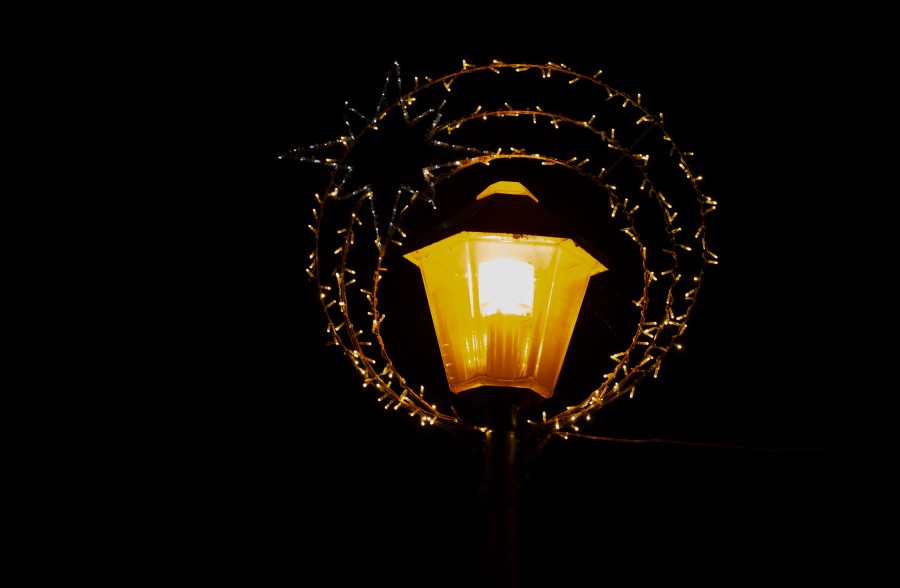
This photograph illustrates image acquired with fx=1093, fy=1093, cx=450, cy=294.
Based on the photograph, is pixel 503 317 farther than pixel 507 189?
No

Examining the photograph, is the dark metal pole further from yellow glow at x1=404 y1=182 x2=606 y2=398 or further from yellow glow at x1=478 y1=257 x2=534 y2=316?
yellow glow at x1=478 y1=257 x2=534 y2=316

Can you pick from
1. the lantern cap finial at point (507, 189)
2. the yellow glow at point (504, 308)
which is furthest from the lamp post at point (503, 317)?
the lantern cap finial at point (507, 189)

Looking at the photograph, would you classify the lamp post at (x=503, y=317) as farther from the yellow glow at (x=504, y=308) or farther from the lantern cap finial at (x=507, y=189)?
the lantern cap finial at (x=507, y=189)

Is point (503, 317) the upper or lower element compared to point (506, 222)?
lower

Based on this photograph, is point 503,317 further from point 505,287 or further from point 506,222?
point 506,222

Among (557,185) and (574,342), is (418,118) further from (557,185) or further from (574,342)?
(574,342)

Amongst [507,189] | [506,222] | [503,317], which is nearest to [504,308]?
[503,317]

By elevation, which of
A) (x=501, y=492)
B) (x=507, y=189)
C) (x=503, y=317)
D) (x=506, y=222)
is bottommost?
(x=501, y=492)

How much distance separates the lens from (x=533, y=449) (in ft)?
9.93

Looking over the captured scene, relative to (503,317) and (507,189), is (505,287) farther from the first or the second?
(507,189)

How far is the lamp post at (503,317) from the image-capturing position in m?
2.84

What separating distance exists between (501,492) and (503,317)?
461mm

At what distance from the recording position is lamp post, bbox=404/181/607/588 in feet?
9.33

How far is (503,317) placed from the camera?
112 inches
